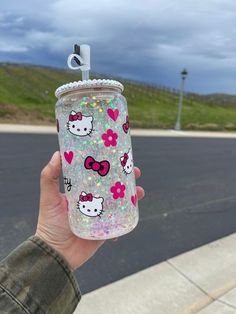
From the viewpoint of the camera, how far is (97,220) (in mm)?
1462

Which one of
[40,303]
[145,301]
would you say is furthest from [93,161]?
[145,301]

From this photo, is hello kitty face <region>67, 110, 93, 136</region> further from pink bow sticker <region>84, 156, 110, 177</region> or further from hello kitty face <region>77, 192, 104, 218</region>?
hello kitty face <region>77, 192, 104, 218</region>

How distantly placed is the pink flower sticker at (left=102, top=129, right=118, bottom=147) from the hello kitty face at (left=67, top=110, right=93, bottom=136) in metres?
0.06

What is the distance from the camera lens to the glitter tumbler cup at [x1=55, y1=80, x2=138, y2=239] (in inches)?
56.5

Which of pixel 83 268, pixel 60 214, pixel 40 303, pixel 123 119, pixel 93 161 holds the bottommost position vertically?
pixel 83 268

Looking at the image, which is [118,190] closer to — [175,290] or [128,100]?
[175,290]

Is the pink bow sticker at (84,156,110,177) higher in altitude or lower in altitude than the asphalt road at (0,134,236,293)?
higher

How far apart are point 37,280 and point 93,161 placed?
48 cm

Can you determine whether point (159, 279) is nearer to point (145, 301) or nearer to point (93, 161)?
point (145, 301)

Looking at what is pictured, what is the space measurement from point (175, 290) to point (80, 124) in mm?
2177

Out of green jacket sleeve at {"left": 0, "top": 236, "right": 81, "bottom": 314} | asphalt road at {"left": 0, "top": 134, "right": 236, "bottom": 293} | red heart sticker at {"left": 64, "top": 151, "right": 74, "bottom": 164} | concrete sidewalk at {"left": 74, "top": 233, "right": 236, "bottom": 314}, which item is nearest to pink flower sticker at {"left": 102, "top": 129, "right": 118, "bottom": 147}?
red heart sticker at {"left": 64, "top": 151, "right": 74, "bottom": 164}

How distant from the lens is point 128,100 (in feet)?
167

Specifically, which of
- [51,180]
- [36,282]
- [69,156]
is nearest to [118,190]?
[69,156]

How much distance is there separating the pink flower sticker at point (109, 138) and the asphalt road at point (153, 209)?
207 cm
